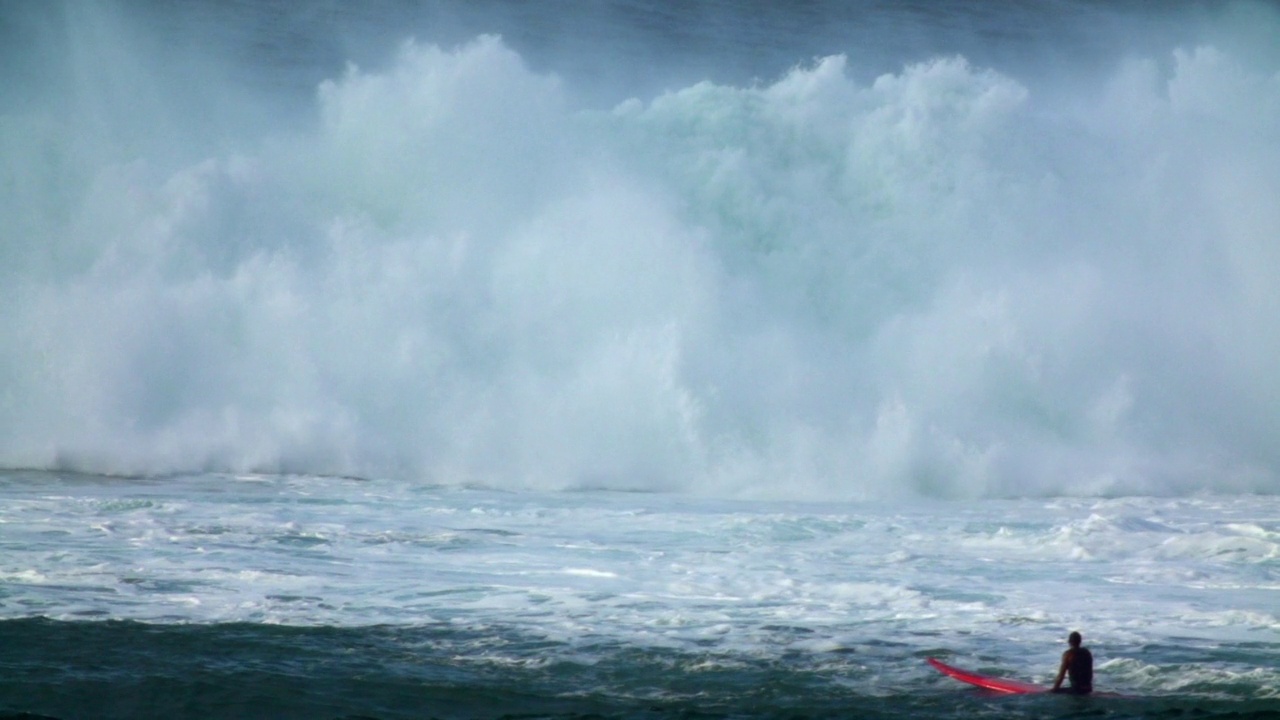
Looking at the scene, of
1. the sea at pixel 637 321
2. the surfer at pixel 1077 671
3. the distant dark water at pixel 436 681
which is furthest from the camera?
the sea at pixel 637 321

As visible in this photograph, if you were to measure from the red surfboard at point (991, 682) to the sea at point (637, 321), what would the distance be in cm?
119

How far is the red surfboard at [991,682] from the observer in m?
9.60

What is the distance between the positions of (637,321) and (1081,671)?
1444 cm

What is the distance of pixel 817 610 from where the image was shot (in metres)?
12.1

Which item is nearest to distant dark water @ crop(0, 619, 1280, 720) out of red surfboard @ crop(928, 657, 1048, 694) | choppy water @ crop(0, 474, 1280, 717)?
choppy water @ crop(0, 474, 1280, 717)

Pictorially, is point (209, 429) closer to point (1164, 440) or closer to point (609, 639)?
point (609, 639)

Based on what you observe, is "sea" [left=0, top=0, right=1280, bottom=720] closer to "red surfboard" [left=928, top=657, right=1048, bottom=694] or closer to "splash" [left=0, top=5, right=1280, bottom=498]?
"splash" [left=0, top=5, right=1280, bottom=498]

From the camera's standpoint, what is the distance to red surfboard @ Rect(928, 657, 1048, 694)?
960cm

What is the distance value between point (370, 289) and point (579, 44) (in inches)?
377

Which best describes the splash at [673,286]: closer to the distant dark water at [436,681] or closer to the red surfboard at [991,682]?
the distant dark water at [436,681]

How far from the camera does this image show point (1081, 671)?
9.53 m

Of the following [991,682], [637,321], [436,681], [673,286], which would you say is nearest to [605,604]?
[436,681]

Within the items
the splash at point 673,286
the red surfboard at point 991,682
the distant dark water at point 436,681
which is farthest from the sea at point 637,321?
the red surfboard at point 991,682

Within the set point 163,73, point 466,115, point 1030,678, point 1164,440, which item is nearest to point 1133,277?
point 1164,440
